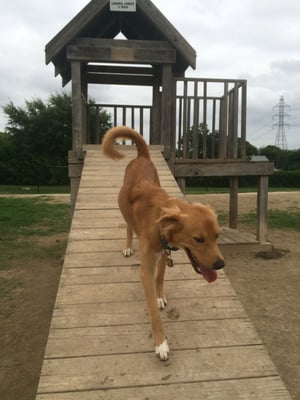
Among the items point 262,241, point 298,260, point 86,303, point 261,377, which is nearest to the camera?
point 261,377

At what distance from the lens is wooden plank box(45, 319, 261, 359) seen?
239 centimetres

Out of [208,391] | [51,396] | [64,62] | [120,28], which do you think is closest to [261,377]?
[208,391]

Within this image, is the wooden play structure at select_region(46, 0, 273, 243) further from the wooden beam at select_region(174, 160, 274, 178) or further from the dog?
the dog

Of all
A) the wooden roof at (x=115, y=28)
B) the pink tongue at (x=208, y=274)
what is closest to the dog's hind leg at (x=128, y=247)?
the pink tongue at (x=208, y=274)

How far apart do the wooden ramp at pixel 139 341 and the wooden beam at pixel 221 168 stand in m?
3.43

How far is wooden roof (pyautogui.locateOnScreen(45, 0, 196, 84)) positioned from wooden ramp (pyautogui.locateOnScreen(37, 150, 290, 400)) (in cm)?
433

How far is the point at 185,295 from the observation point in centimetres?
302

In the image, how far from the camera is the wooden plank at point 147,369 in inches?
84.6

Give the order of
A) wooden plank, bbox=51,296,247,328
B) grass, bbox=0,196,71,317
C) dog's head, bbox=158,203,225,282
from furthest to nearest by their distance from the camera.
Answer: grass, bbox=0,196,71,317
wooden plank, bbox=51,296,247,328
dog's head, bbox=158,203,225,282

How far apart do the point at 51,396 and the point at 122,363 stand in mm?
468

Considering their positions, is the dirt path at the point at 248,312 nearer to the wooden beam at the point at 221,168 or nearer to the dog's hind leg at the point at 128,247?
the dog's hind leg at the point at 128,247

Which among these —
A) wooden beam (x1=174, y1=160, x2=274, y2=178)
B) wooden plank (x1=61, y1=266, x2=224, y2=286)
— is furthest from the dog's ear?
wooden beam (x1=174, y1=160, x2=274, y2=178)

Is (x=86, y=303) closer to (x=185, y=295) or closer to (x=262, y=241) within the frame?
(x=185, y=295)

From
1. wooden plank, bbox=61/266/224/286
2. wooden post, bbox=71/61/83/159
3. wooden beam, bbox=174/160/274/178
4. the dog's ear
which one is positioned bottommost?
wooden plank, bbox=61/266/224/286
